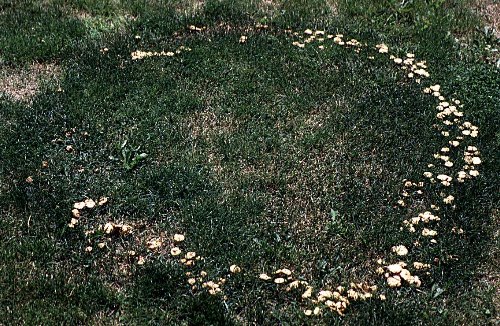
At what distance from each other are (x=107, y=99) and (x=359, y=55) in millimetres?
2617

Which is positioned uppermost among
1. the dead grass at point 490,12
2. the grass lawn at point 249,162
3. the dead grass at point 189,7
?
the dead grass at point 490,12

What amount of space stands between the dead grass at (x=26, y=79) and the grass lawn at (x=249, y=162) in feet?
0.08

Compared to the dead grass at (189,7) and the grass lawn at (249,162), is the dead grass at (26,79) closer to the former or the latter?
the grass lawn at (249,162)

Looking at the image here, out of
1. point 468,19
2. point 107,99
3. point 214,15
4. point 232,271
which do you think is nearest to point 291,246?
point 232,271

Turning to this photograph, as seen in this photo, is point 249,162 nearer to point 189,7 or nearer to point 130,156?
point 130,156

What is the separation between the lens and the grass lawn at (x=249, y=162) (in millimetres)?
4309

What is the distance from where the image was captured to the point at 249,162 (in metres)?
5.53

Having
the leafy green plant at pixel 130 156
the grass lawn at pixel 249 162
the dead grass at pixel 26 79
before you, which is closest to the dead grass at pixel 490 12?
the grass lawn at pixel 249 162

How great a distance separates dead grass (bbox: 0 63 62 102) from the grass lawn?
2 centimetres

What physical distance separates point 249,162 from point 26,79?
2490 millimetres

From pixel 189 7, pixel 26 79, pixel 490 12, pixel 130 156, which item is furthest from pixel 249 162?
pixel 490 12

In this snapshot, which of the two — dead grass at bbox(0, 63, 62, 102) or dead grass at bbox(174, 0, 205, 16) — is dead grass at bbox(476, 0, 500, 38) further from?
dead grass at bbox(0, 63, 62, 102)

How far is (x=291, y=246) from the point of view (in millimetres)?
4688

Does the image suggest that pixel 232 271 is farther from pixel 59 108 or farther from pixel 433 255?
pixel 59 108
